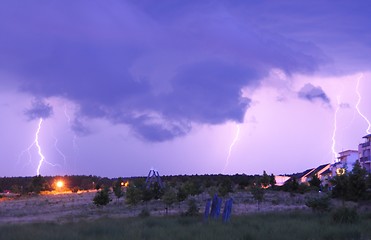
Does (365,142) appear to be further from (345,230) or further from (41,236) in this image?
(41,236)

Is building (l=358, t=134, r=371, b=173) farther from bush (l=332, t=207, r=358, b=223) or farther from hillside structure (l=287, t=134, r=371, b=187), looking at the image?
bush (l=332, t=207, r=358, b=223)

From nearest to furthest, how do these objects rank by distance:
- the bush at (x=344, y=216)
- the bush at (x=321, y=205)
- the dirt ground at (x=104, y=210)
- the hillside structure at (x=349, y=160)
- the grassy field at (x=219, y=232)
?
1. the grassy field at (x=219, y=232)
2. the bush at (x=344, y=216)
3. the bush at (x=321, y=205)
4. the dirt ground at (x=104, y=210)
5. the hillside structure at (x=349, y=160)

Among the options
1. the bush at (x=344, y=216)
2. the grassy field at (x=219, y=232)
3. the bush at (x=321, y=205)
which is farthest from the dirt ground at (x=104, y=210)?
the bush at (x=344, y=216)

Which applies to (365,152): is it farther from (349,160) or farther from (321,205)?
(321,205)

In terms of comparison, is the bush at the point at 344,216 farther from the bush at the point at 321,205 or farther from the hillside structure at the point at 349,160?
the hillside structure at the point at 349,160

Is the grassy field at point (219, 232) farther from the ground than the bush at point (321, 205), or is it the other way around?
the bush at point (321, 205)

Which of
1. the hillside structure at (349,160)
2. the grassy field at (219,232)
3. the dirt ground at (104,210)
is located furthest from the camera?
the hillside structure at (349,160)

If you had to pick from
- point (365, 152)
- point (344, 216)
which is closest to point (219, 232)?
point (344, 216)

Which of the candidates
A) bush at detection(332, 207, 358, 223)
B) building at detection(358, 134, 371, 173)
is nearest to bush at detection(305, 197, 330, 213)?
bush at detection(332, 207, 358, 223)

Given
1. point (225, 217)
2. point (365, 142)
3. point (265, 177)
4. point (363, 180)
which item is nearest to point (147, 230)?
point (225, 217)

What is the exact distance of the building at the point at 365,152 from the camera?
79750 mm

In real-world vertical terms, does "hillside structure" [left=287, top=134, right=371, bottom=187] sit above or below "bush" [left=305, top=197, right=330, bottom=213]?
above

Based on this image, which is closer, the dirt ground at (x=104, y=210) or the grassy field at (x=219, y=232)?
the grassy field at (x=219, y=232)

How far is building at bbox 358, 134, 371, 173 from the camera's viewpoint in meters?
79.8
